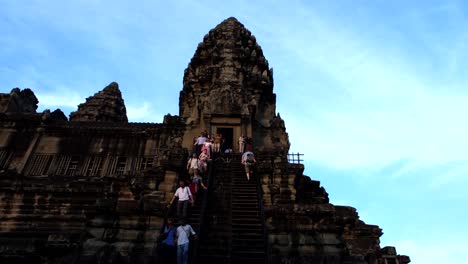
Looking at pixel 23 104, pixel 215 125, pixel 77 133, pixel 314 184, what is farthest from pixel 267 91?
pixel 23 104

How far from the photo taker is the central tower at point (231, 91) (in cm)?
1984

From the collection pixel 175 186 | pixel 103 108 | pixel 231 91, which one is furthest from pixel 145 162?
pixel 103 108

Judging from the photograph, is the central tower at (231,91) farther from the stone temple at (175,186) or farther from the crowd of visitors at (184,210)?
the crowd of visitors at (184,210)

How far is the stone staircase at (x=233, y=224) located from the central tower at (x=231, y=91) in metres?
6.04

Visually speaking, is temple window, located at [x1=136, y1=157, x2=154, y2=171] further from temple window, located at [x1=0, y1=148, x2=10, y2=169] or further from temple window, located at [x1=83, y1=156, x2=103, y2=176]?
temple window, located at [x1=0, y1=148, x2=10, y2=169]

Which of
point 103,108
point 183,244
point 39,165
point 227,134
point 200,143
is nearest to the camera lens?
point 183,244

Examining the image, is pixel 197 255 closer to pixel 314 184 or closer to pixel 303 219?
pixel 303 219

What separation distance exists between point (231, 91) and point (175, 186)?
10204 millimetres

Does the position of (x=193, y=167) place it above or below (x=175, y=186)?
above

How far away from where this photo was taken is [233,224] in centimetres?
905

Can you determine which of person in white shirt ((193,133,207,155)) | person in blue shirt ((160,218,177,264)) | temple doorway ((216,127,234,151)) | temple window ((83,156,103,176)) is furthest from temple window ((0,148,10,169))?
person in blue shirt ((160,218,177,264))

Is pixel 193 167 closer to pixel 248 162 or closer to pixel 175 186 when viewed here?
pixel 175 186

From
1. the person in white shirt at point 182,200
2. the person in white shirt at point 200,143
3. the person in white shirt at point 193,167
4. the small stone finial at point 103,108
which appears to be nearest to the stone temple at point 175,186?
the person in white shirt at point 182,200

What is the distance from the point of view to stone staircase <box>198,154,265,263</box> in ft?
26.0
